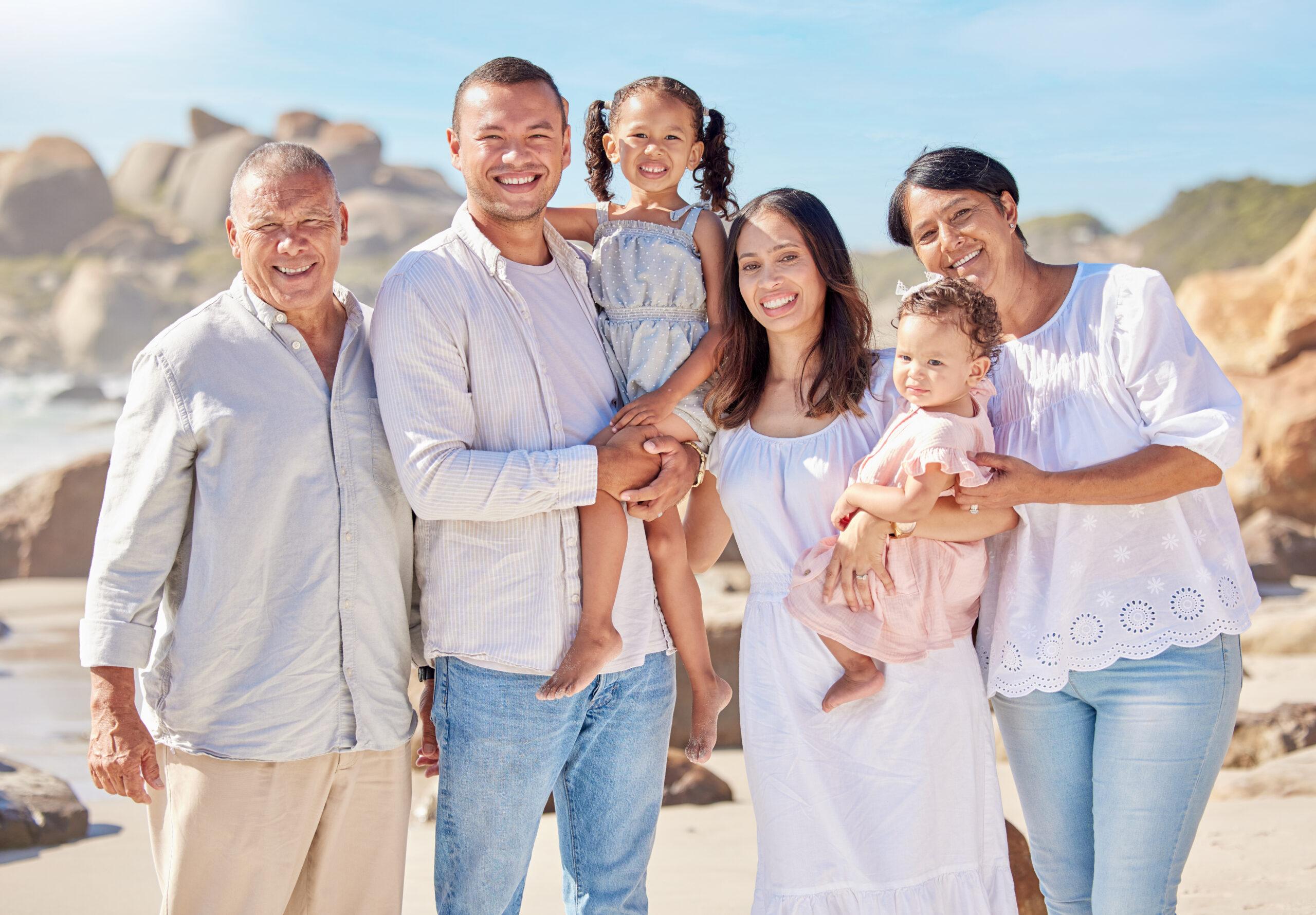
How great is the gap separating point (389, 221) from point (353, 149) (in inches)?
705

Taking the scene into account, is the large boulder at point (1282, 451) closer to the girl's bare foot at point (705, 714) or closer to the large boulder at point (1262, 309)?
the large boulder at point (1262, 309)

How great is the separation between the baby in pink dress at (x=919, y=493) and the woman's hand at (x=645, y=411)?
1.63 ft

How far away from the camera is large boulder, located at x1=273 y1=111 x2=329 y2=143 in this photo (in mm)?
84500

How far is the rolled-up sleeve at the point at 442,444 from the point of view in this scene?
2518 mm

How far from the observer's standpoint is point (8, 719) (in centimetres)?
805

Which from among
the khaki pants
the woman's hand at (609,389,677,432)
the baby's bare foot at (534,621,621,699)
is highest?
the woman's hand at (609,389,677,432)

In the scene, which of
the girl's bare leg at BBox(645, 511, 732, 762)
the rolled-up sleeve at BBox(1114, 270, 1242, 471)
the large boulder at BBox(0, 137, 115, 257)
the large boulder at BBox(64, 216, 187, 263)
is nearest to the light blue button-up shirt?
the girl's bare leg at BBox(645, 511, 732, 762)

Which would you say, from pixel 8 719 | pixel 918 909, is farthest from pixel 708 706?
pixel 8 719

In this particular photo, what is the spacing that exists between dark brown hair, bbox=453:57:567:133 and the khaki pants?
5.14ft

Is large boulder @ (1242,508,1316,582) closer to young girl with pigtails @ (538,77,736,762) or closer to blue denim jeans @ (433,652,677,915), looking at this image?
young girl with pigtails @ (538,77,736,762)

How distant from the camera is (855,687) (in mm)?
2641

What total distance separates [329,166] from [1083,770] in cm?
229

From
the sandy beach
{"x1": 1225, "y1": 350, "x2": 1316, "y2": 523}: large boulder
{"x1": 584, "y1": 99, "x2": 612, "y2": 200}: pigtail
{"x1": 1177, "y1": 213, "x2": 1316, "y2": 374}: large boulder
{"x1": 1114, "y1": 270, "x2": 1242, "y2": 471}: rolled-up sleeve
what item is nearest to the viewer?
{"x1": 1114, "y1": 270, "x2": 1242, "y2": 471}: rolled-up sleeve

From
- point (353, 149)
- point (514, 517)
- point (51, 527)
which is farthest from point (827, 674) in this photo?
point (353, 149)
